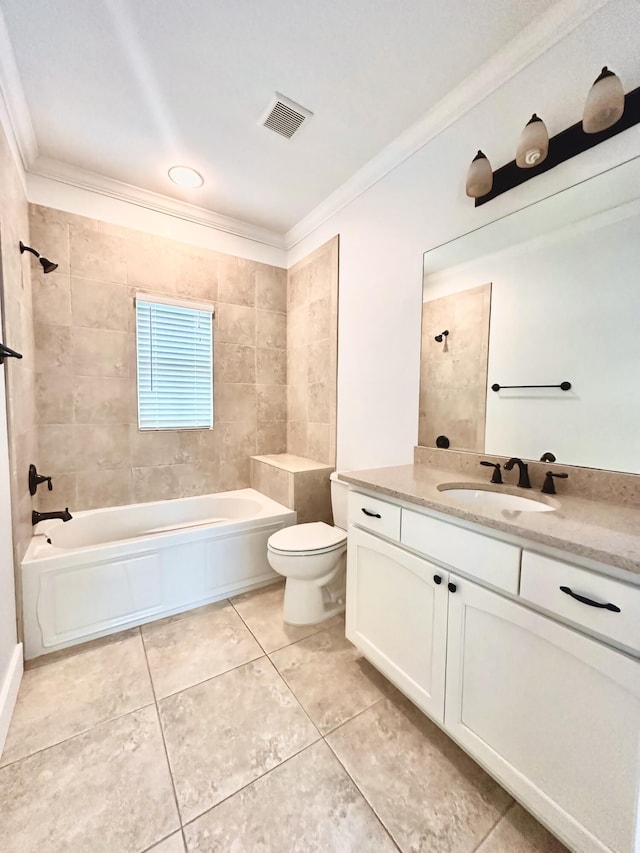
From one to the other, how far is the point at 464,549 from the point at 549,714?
1.36 feet

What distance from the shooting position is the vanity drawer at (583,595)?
0.70 meters

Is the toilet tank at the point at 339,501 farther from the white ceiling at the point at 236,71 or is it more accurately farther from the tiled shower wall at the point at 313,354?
the white ceiling at the point at 236,71

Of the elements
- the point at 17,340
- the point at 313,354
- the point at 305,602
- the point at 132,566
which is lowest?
the point at 305,602

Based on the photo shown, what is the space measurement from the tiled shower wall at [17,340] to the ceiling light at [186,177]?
2.64ft

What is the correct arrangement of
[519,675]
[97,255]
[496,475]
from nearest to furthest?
[519,675] < [496,475] < [97,255]

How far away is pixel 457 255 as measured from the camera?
1.62m

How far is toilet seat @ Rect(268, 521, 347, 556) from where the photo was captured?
1782 millimetres

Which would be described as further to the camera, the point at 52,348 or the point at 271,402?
the point at 271,402

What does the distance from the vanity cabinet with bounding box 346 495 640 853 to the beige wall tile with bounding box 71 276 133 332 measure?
2.23 meters

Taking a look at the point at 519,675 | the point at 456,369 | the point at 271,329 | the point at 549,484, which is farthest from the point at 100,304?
the point at 519,675

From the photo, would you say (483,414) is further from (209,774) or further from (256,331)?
(256,331)

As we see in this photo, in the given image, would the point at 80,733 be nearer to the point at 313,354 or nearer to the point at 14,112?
the point at 313,354

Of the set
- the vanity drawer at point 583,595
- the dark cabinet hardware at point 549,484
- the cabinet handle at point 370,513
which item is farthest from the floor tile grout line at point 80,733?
the dark cabinet hardware at point 549,484

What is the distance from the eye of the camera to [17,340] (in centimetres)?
164
